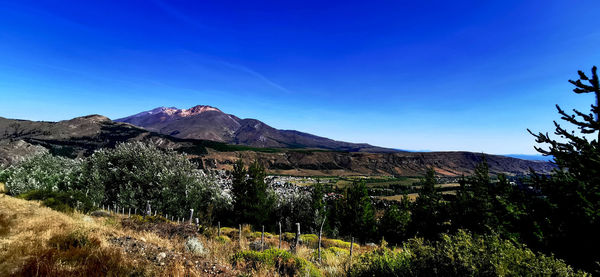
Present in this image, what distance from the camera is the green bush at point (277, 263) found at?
8.70 m

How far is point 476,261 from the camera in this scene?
5.02m

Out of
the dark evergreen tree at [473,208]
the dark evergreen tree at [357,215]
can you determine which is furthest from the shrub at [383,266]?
the dark evergreen tree at [357,215]

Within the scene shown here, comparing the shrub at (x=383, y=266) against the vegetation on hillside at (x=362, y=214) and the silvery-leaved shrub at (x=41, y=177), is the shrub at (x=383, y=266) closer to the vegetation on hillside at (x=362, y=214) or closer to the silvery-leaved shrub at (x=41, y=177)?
the vegetation on hillside at (x=362, y=214)

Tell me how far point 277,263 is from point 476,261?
681 centimetres

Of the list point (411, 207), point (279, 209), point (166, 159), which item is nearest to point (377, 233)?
point (411, 207)

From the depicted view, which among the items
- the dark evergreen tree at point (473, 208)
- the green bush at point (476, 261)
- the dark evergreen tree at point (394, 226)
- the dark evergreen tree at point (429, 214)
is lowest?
the dark evergreen tree at point (394, 226)

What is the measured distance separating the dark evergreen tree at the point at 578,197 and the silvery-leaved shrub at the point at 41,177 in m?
40.7

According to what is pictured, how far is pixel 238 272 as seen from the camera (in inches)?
307

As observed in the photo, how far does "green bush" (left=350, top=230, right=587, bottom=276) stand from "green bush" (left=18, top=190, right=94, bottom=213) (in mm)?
23596

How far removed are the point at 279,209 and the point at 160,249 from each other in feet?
155

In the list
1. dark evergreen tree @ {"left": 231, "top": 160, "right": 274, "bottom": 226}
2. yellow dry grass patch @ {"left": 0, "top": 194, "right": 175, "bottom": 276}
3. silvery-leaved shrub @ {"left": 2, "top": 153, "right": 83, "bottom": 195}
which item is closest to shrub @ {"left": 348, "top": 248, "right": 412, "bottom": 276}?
yellow dry grass patch @ {"left": 0, "top": 194, "right": 175, "bottom": 276}

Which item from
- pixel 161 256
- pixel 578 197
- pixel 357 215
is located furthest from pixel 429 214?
pixel 161 256

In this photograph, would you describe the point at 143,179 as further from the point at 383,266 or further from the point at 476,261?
the point at 476,261

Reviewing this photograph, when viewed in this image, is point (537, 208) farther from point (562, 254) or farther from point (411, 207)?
point (411, 207)
